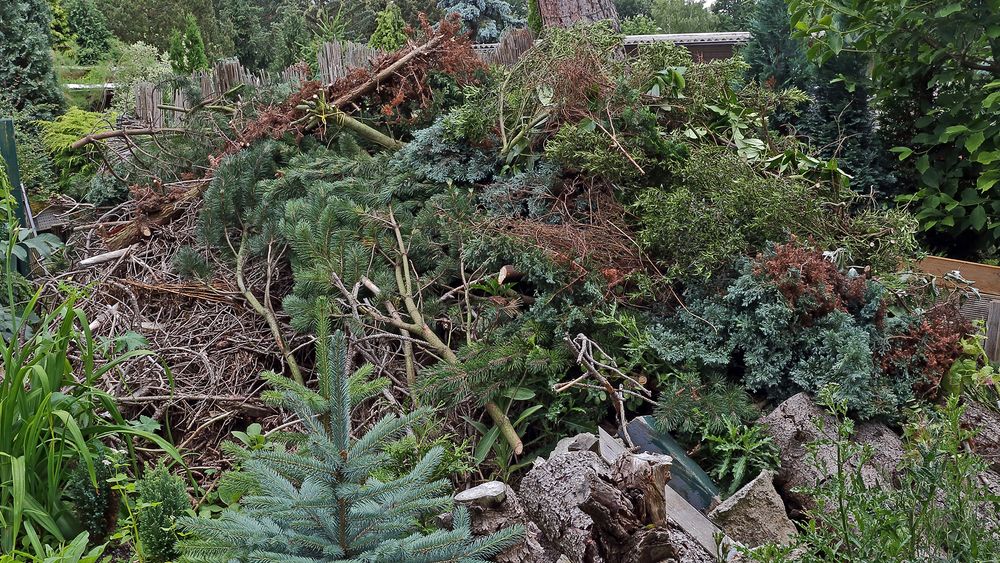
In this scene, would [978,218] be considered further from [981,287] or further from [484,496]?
[484,496]

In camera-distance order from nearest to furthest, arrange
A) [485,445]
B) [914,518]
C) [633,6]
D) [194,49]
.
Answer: [914,518], [485,445], [194,49], [633,6]

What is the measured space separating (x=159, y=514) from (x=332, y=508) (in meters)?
1.26

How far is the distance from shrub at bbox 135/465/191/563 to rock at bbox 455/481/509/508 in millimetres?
1056

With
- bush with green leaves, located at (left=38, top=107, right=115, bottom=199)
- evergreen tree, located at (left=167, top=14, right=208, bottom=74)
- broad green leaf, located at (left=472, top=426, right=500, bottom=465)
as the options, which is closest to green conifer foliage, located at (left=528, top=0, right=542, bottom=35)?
bush with green leaves, located at (left=38, top=107, right=115, bottom=199)

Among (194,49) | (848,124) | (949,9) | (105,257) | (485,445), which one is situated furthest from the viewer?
(194,49)

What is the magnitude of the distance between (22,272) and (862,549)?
210 inches

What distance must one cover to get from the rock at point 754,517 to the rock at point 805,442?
26 cm

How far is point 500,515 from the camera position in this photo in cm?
253

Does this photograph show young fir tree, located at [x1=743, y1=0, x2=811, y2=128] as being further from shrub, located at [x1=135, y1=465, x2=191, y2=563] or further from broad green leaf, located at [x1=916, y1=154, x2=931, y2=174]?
shrub, located at [x1=135, y1=465, x2=191, y2=563]

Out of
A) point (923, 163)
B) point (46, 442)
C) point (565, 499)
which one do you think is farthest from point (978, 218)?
point (46, 442)

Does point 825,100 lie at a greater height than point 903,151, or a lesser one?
greater

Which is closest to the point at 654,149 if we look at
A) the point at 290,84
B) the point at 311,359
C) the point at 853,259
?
the point at 853,259

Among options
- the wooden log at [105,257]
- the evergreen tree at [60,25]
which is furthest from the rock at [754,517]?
the evergreen tree at [60,25]

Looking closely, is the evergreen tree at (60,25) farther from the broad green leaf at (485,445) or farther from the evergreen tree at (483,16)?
the broad green leaf at (485,445)
